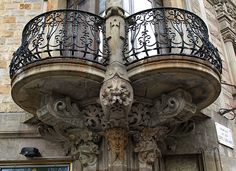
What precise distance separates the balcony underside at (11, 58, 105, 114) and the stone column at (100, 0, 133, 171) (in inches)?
10.8

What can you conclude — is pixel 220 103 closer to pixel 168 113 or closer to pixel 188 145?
pixel 188 145

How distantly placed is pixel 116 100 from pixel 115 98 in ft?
0.12

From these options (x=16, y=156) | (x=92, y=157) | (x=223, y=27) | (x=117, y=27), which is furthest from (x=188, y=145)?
(x=223, y=27)

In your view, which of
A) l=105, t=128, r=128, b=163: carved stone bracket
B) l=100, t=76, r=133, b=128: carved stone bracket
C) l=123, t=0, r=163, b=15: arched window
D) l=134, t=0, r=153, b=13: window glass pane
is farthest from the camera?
l=134, t=0, r=153, b=13: window glass pane

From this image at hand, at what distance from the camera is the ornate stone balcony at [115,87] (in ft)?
19.1

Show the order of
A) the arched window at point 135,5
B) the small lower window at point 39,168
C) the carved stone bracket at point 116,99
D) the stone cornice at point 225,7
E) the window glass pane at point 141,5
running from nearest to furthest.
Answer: the carved stone bracket at point 116,99
the small lower window at point 39,168
the arched window at point 135,5
the window glass pane at point 141,5
the stone cornice at point 225,7

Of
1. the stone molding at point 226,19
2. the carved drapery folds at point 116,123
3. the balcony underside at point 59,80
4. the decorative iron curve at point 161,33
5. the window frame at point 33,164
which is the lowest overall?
the window frame at point 33,164

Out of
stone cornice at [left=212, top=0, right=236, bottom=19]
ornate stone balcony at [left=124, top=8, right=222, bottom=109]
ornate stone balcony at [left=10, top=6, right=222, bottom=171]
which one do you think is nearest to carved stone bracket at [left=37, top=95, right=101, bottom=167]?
ornate stone balcony at [left=10, top=6, right=222, bottom=171]

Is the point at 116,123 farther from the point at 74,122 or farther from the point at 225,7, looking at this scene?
the point at 225,7

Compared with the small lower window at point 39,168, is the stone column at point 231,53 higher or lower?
higher

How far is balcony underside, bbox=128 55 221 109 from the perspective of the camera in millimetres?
5805

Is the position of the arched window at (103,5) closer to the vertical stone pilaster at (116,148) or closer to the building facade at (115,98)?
the building facade at (115,98)

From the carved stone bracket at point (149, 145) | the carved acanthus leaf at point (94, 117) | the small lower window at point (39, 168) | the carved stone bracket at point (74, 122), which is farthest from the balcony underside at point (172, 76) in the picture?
the small lower window at point (39, 168)

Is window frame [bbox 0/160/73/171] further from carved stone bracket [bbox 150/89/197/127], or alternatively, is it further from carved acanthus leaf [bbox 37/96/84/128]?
carved stone bracket [bbox 150/89/197/127]
